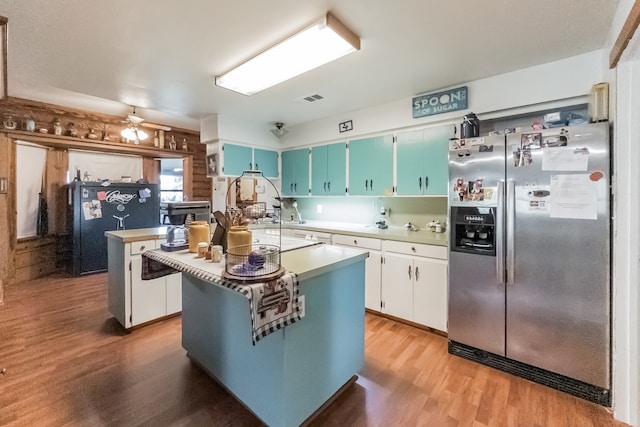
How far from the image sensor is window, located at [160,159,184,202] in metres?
5.67

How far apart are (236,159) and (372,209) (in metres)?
1.98

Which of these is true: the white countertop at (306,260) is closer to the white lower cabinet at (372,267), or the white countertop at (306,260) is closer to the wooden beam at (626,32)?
the white lower cabinet at (372,267)

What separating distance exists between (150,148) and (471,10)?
200 inches

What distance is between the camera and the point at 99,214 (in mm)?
4566

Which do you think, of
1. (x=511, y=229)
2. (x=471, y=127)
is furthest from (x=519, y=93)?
(x=511, y=229)

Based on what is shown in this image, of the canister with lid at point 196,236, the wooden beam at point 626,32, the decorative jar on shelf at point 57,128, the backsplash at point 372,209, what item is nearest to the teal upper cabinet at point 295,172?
the backsplash at point 372,209

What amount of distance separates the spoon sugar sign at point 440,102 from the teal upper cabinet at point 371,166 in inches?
17.6

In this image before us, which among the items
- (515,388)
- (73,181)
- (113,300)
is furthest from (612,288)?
(73,181)

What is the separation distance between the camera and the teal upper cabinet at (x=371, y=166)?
3340 mm

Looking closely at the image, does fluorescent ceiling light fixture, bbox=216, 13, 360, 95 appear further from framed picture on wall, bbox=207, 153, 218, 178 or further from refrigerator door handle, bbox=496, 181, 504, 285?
refrigerator door handle, bbox=496, 181, 504, 285

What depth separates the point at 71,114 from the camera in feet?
14.2

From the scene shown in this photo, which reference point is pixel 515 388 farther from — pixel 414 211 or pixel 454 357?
pixel 414 211

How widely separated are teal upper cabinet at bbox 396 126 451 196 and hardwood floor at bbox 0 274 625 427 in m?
1.46

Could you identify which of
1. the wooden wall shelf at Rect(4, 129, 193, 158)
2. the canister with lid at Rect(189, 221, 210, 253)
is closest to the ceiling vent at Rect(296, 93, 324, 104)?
the canister with lid at Rect(189, 221, 210, 253)
